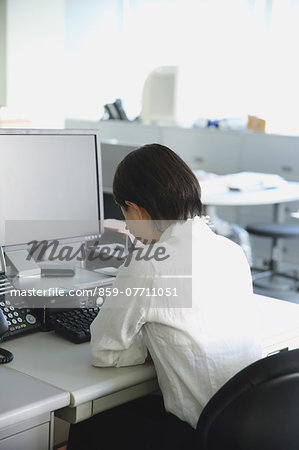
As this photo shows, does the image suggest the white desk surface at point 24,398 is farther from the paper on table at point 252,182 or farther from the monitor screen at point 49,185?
the paper on table at point 252,182

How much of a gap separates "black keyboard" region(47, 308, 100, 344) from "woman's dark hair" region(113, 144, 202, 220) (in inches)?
13.2

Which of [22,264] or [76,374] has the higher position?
[22,264]

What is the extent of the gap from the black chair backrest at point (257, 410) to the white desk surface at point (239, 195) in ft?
9.21

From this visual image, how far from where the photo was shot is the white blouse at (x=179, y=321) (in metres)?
1.34

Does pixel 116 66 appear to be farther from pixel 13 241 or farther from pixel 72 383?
pixel 72 383

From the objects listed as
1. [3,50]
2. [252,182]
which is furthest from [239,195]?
[3,50]

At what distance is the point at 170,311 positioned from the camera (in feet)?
4.37

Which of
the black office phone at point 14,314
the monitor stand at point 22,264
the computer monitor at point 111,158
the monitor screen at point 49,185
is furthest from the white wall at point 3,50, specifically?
the black office phone at point 14,314

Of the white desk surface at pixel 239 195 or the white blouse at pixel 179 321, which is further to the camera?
the white desk surface at pixel 239 195

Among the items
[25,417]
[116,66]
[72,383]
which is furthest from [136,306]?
[116,66]

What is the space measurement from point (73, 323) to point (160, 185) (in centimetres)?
42

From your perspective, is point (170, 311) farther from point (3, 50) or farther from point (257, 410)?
point (3, 50)

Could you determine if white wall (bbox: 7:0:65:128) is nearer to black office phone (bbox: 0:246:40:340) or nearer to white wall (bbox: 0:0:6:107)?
white wall (bbox: 0:0:6:107)

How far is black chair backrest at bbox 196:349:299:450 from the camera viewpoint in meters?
1.17
